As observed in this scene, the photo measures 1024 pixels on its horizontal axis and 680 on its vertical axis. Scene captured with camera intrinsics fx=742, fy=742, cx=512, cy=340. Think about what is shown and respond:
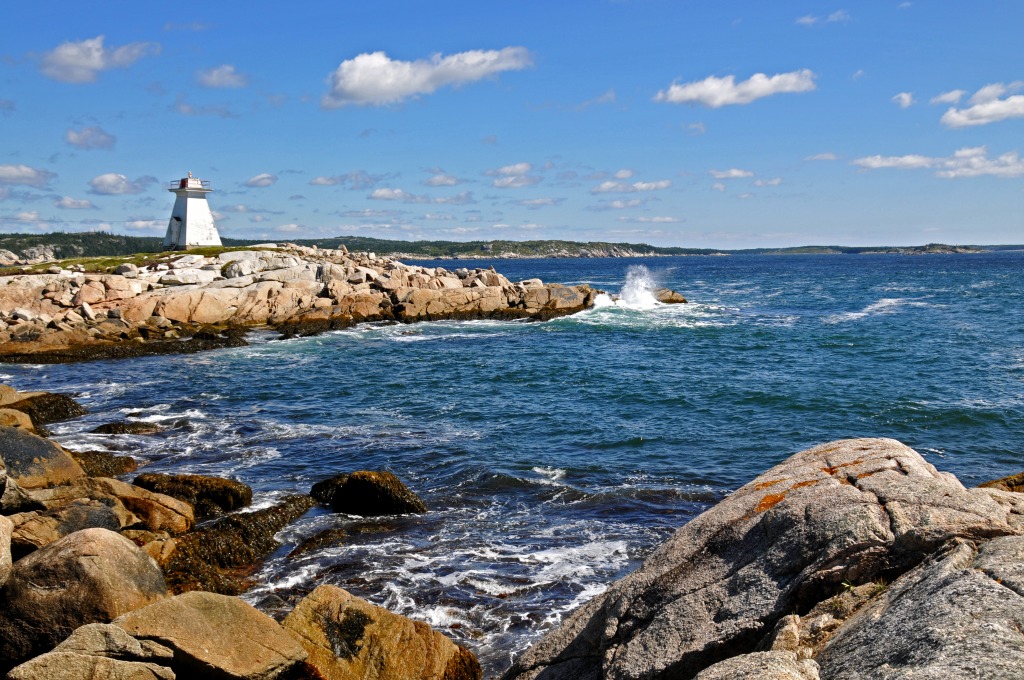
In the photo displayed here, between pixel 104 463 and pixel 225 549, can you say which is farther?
pixel 104 463

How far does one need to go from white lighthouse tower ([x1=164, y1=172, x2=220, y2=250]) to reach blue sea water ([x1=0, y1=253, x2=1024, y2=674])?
122 feet

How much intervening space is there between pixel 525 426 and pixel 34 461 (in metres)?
13.9

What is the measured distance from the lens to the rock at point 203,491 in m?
15.8

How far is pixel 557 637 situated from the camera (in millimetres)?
7516

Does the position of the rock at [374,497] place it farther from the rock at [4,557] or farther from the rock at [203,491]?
the rock at [4,557]

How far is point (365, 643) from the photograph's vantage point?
30.7 feet

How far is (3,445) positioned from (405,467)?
898cm

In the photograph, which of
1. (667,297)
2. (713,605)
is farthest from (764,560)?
(667,297)

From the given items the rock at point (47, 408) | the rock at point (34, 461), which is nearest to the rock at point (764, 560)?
the rock at point (34, 461)

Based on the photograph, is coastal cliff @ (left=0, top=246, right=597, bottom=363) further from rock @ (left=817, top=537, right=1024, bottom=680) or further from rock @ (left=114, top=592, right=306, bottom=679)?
rock @ (left=817, top=537, right=1024, bottom=680)

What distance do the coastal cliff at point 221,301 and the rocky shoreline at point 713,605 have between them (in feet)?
110

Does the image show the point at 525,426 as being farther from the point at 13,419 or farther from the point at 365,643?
the point at 365,643

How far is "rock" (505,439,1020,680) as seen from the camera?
5.69m

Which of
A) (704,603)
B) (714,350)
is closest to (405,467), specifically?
(704,603)
